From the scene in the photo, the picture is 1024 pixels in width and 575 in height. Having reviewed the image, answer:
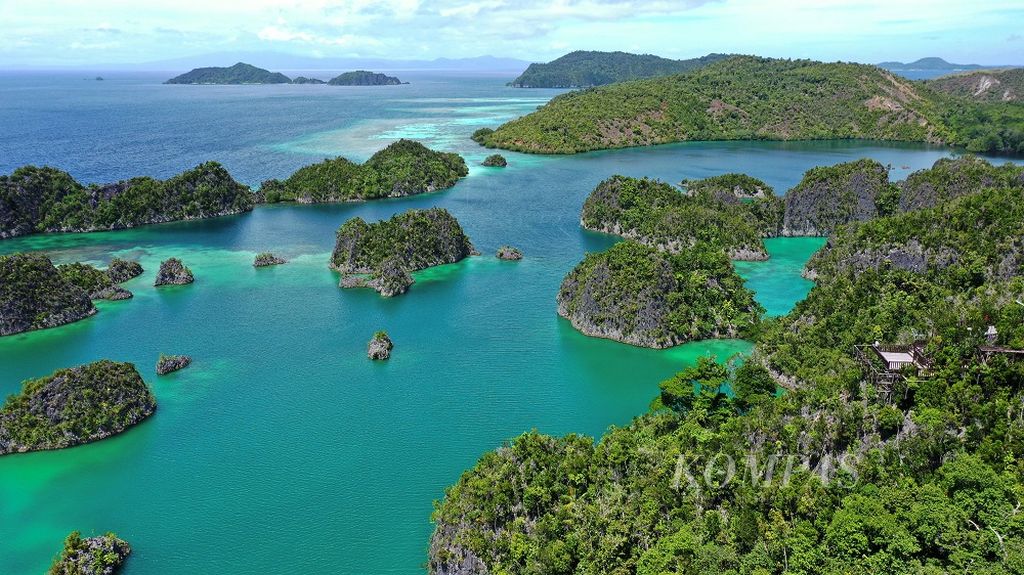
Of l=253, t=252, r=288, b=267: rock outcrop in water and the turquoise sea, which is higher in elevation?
l=253, t=252, r=288, b=267: rock outcrop in water

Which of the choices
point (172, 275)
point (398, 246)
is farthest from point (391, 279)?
point (172, 275)

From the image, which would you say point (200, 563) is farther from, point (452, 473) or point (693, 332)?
point (693, 332)

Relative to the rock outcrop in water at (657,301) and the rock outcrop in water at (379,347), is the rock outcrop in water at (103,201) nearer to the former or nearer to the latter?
the rock outcrop in water at (379,347)

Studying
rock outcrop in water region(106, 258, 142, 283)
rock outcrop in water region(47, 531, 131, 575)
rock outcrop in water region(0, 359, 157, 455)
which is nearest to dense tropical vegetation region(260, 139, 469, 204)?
rock outcrop in water region(106, 258, 142, 283)

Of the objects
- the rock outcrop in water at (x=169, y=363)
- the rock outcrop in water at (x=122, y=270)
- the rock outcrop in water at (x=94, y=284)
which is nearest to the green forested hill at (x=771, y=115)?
the rock outcrop in water at (x=122, y=270)

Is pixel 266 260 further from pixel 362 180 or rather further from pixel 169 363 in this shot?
pixel 362 180

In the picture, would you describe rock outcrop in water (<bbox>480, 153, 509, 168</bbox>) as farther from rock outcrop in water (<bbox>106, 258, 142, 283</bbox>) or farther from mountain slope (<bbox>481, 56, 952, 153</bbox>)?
rock outcrop in water (<bbox>106, 258, 142, 283</bbox>)
